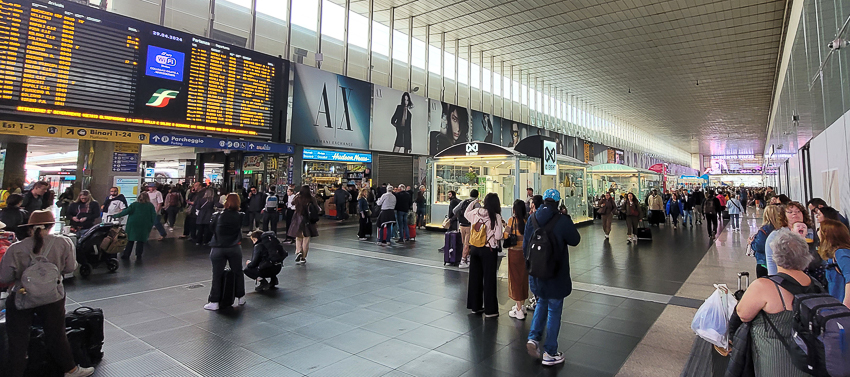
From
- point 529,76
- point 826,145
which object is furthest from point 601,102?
point 826,145

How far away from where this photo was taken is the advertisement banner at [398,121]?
16395 millimetres

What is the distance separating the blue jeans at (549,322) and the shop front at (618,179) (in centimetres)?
1605

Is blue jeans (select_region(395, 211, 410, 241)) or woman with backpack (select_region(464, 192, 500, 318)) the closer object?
woman with backpack (select_region(464, 192, 500, 318))

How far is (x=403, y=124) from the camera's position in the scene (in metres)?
17.4

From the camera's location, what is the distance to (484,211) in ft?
15.6

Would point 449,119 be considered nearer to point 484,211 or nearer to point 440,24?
point 440,24

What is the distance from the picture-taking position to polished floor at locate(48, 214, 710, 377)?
3.27 m

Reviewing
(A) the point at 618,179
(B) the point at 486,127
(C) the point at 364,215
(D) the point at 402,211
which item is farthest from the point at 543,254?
(A) the point at 618,179

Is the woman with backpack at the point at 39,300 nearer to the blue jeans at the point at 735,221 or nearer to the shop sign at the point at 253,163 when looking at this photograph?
the shop sign at the point at 253,163

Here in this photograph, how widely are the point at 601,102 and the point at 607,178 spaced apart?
40.0ft

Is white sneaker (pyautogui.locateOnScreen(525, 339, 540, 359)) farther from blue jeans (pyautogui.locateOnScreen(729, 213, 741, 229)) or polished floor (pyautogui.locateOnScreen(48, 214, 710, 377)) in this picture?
blue jeans (pyautogui.locateOnScreen(729, 213, 741, 229))

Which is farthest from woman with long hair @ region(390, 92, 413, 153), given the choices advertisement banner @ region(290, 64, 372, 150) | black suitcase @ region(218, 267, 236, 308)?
black suitcase @ region(218, 267, 236, 308)

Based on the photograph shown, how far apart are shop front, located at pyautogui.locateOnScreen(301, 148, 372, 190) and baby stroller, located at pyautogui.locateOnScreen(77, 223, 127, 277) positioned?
305 inches

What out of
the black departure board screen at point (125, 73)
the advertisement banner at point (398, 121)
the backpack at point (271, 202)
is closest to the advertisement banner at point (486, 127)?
the advertisement banner at point (398, 121)
